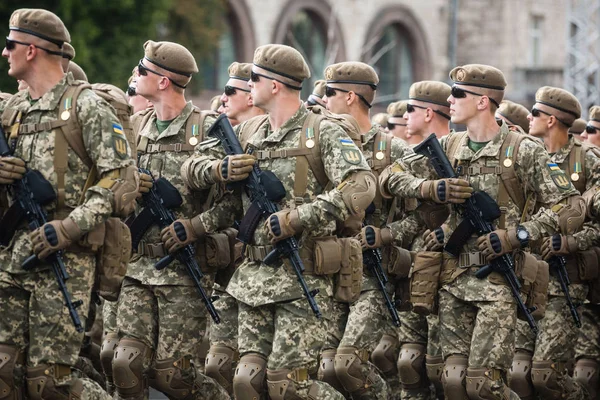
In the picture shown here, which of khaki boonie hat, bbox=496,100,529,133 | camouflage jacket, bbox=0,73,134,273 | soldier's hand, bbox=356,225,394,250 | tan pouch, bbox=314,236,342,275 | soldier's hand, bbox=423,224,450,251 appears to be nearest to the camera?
camouflage jacket, bbox=0,73,134,273

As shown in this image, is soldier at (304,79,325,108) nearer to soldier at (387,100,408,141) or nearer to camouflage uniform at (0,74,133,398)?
soldier at (387,100,408,141)

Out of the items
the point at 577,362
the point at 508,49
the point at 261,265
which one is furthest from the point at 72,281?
the point at 508,49

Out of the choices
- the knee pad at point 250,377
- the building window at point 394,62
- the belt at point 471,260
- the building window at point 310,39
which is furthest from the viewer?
the building window at point 394,62

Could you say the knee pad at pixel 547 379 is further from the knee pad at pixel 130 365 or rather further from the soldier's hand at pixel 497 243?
the knee pad at pixel 130 365

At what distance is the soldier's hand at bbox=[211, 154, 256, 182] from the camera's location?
9.62 m

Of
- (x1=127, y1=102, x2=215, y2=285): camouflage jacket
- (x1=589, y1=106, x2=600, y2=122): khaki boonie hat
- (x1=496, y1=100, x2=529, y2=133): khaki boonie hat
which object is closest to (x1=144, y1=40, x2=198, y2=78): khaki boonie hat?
(x1=127, y1=102, x2=215, y2=285): camouflage jacket

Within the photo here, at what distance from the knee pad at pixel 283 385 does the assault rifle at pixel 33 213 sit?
1236 mm

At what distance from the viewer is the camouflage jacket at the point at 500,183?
1052cm

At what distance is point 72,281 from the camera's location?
352 inches

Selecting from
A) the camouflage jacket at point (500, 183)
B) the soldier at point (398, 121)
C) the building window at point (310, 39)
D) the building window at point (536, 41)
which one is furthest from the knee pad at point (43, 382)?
the building window at point (536, 41)

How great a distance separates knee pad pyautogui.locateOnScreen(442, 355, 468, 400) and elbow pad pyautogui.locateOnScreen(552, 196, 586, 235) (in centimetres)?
113

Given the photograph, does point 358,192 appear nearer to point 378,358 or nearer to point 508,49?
point 378,358

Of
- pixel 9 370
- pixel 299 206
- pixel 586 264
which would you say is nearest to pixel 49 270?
pixel 9 370

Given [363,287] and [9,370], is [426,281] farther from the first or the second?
[9,370]
